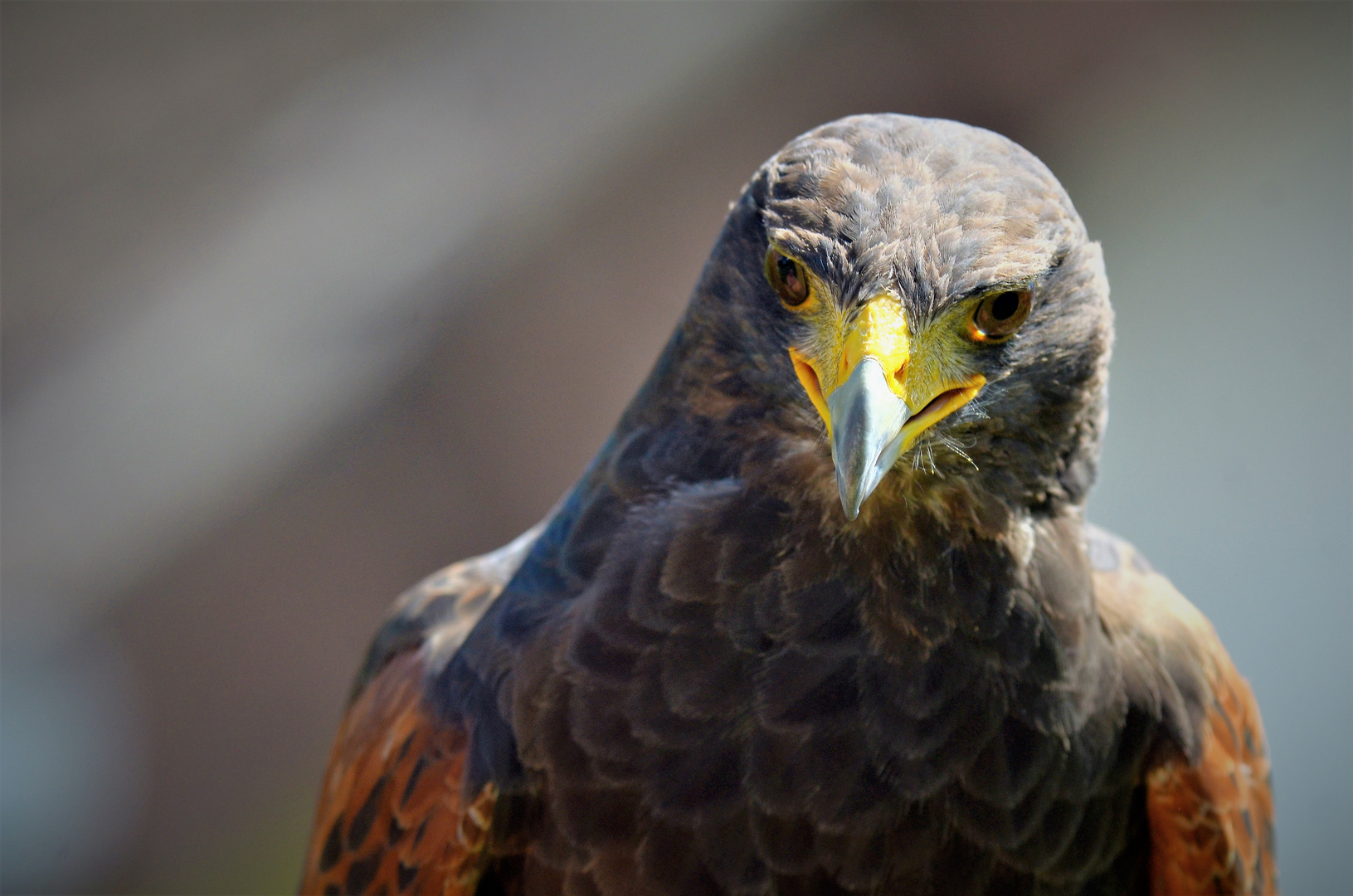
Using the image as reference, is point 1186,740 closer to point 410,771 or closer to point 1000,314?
point 1000,314

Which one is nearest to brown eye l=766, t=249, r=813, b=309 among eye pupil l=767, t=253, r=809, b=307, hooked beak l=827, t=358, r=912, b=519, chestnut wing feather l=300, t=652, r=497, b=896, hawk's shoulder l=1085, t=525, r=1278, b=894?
eye pupil l=767, t=253, r=809, b=307

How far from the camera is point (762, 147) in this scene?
4.59 meters

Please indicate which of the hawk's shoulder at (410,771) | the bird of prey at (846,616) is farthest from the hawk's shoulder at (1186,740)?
the hawk's shoulder at (410,771)

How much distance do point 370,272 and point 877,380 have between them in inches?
143

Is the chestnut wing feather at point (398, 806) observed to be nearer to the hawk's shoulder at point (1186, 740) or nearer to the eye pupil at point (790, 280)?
the eye pupil at point (790, 280)

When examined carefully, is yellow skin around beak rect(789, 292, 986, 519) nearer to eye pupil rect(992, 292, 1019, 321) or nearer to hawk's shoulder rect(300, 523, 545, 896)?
eye pupil rect(992, 292, 1019, 321)

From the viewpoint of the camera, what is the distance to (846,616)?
5.24 ft

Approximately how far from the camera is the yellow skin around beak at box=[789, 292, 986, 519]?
1311 mm

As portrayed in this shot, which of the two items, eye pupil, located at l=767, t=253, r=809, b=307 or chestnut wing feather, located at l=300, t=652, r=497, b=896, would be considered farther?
chestnut wing feather, located at l=300, t=652, r=497, b=896

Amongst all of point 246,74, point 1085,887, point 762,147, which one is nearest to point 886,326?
point 1085,887

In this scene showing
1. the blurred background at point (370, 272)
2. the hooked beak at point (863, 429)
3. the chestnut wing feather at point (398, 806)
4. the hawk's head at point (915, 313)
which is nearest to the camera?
the hooked beak at point (863, 429)

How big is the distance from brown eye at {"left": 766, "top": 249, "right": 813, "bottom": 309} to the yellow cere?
0.06 feet

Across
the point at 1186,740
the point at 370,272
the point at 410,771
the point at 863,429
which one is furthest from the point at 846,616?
the point at 370,272

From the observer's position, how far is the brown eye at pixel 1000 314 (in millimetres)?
1454
